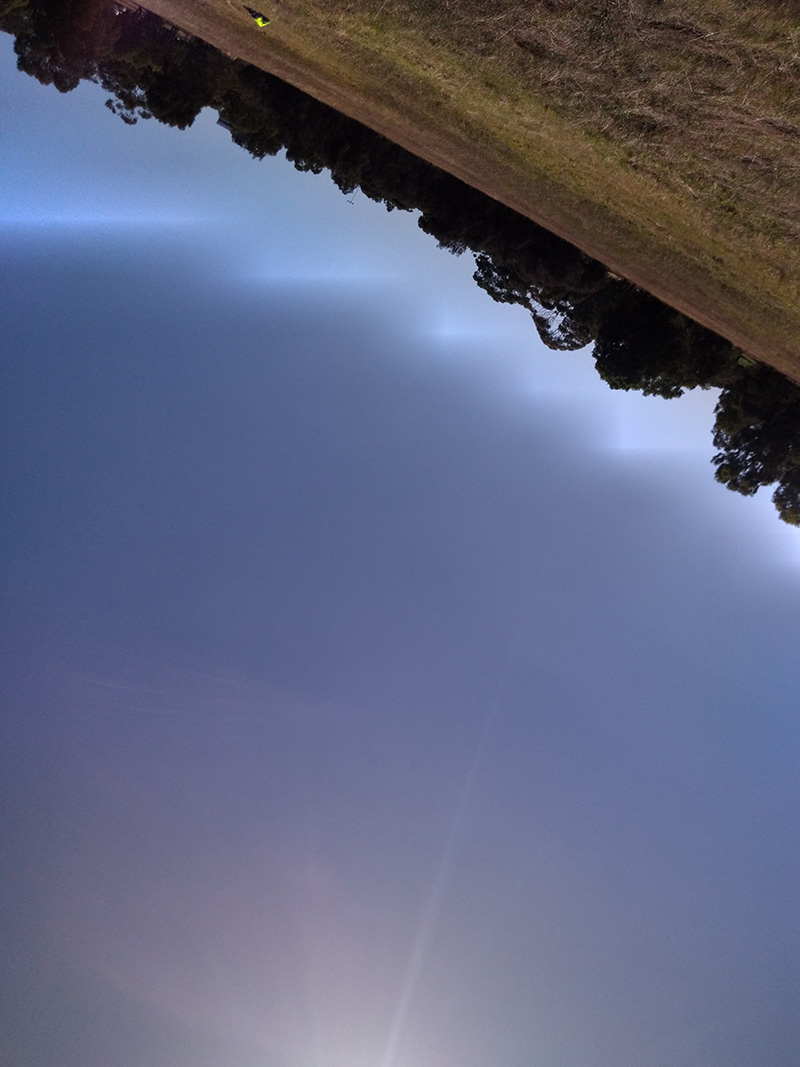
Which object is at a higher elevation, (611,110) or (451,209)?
(451,209)

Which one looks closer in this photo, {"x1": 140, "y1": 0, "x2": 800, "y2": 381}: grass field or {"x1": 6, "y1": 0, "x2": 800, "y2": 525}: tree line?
{"x1": 140, "y1": 0, "x2": 800, "y2": 381}: grass field

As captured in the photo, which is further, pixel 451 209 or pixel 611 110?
pixel 451 209

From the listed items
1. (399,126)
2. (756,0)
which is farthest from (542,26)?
(399,126)

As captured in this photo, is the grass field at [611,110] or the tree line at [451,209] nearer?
the grass field at [611,110]

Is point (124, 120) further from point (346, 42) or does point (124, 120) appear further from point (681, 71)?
point (681, 71)
